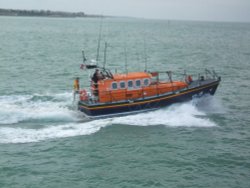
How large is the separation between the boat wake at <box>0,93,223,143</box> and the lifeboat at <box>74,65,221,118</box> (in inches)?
16.7

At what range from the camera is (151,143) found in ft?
55.1

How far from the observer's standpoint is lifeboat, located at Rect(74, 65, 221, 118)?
19917 mm

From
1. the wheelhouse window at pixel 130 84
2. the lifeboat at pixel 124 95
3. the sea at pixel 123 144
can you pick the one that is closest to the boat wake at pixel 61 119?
the sea at pixel 123 144

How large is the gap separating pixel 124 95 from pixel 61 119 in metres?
3.86

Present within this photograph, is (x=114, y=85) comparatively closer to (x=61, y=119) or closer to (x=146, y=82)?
(x=146, y=82)

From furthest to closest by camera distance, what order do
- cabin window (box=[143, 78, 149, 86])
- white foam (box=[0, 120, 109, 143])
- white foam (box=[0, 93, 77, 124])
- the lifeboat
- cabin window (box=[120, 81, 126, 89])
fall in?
cabin window (box=[143, 78, 149, 86]), cabin window (box=[120, 81, 126, 89]), the lifeboat, white foam (box=[0, 93, 77, 124]), white foam (box=[0, 120, 109, 143])

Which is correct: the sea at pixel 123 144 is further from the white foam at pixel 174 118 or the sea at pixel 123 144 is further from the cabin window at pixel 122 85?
the cabin window at pixel 122 85

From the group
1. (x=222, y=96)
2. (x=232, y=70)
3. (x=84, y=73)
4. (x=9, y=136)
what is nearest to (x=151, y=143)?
(x=9, y=136)

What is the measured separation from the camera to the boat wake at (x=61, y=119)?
17375mm

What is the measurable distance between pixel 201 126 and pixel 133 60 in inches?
1075

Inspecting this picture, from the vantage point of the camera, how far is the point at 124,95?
799 inches

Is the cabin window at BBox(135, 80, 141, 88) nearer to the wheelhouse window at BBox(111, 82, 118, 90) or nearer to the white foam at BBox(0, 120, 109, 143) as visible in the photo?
the wheelhouse window at BBox(111, 82, 118, 90)

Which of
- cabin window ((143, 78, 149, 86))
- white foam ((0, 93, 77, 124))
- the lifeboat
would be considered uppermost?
cabin window ((143, 78, 149, 86))

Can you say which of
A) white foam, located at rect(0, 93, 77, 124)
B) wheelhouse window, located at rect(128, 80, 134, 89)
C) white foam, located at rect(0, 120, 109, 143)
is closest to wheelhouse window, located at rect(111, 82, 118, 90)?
wheelhouse window, located at rect(128, 80, 134, 89)
